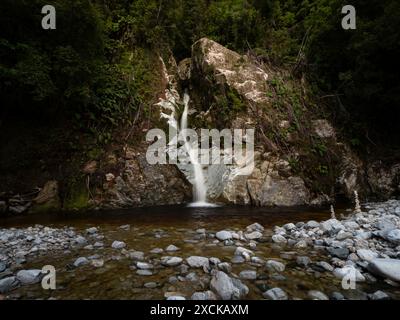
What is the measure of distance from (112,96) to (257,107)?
229 inches

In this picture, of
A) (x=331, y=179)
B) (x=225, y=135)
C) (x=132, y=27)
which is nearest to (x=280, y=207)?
(x=331, y=179)

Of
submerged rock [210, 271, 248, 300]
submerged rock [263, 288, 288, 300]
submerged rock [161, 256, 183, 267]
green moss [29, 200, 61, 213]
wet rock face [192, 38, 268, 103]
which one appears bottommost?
green moss [29, 200, 61, 213]

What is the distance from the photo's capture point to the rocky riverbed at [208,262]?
264 cm

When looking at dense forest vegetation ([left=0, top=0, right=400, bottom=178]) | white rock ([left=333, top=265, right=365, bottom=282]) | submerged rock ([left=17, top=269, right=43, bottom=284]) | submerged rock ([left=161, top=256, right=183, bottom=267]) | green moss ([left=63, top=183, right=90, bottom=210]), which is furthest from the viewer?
green moss ([left=63, top=183, right=90, bottom=210])

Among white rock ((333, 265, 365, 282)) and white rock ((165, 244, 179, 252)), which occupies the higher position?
white rock ((333, 265, 365, 282))

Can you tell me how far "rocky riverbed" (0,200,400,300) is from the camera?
2.64 meters

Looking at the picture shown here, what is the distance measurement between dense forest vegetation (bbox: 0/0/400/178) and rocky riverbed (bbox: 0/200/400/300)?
15.4 ft

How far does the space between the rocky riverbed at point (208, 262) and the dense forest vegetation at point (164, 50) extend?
4683mm

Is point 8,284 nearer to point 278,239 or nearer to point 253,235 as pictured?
point 253,235

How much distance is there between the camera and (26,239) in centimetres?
456

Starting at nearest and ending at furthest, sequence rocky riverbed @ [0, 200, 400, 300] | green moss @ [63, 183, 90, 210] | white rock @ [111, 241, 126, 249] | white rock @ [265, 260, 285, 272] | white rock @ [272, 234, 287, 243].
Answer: rocky riverbed @ [0, 200, 400, 300], white rock @ [265, 260, 285, 272], white rock @ [111, 241, 126, 249], white rock @ [272, 234, 287, 243], green moss @ [63, 183, 90, 210]

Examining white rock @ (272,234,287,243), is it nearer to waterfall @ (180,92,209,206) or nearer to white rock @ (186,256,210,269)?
white rock @ (186,256,210,269)

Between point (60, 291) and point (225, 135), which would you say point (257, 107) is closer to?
point (225, 135)

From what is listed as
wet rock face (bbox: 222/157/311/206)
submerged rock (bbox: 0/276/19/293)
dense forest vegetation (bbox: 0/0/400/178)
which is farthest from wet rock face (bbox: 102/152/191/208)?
submerged rock (bbox: 0/276/19/293)
